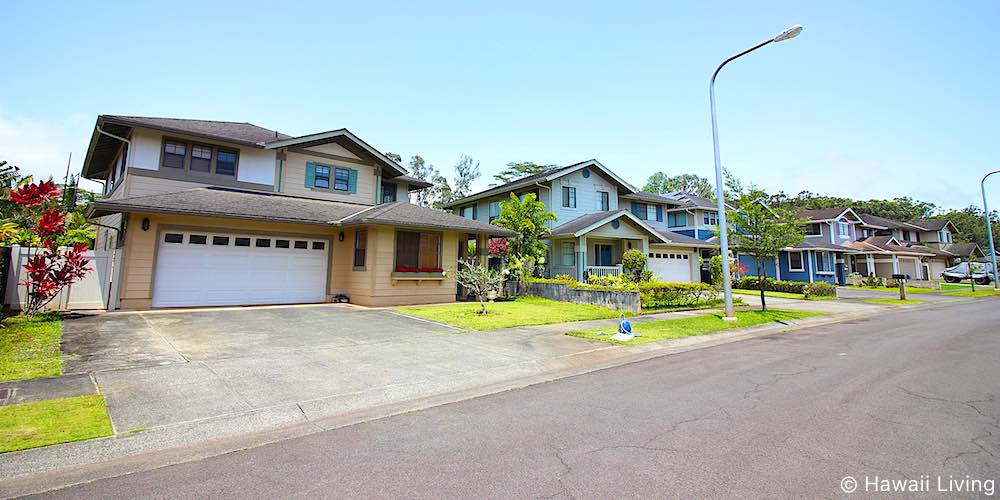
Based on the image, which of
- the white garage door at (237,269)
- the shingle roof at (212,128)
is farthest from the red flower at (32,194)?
the shingle roof at (212,128)

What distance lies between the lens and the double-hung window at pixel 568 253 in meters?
23.8

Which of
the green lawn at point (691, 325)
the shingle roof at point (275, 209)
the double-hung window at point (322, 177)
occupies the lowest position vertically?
the green lawn at point (691, 325)

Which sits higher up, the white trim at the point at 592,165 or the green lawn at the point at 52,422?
the white trim at the point at 592,165

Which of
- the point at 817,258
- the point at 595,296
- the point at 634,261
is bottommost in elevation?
the point at 595,296

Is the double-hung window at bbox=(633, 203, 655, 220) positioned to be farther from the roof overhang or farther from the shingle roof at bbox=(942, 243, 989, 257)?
the shingle roof at bbox=(942, 243, 989, 257)

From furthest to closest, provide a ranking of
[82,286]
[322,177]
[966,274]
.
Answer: [966,274]
[322,177]
[82,286]

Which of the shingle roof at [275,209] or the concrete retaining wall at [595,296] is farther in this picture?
the concrete retaining wall at [595,296]

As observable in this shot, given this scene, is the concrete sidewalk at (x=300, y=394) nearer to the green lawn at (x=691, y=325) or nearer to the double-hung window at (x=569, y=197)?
the green lawn at (x=691, y=325)

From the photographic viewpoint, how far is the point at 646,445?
3.96 meters

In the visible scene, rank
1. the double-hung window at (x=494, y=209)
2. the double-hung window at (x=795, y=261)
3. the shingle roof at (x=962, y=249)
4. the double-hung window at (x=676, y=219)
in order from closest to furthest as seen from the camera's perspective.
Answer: the double-hung window at (x=494, y=209) → the double-hung window at (x=676, y=219) → the double-hung window at (x=795, y=261) → the shingle roof at (x=962, y=249)

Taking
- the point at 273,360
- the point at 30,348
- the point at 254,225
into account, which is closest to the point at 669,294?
the point at 273,360

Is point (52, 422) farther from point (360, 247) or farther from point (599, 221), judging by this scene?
point (599, 221)

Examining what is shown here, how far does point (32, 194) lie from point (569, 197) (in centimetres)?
2141

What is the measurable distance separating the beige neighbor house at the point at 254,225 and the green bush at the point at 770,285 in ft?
72.7
